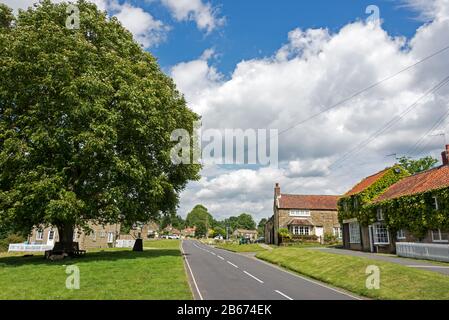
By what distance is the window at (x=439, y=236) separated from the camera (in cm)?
2737

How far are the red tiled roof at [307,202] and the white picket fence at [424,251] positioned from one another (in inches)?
1232

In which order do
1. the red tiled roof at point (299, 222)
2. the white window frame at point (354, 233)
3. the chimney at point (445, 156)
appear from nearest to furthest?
the chimney at point (445, 156)
the white window frame at point (354, 233)
the red tiled roof at point (299, 222)

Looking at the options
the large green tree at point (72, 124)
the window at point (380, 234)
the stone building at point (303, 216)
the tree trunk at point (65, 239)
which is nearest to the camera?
the large green tree at point (72, 124)

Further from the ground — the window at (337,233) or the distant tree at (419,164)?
the distant tree at (419,164)

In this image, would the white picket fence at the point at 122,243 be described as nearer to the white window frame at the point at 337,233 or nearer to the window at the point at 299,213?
the window at the point at 299,213

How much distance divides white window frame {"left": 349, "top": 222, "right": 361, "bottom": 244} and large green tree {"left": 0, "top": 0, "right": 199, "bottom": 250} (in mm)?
25699

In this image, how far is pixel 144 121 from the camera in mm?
24609

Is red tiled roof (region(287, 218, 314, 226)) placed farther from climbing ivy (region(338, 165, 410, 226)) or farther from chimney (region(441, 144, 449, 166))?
chimney (region(441, 144, 449, 166))

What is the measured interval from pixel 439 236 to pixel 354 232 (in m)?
14.0

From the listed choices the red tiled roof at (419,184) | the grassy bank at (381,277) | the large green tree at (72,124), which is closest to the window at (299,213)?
the red tiled roof at (419,184)

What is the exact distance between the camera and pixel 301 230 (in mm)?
58219

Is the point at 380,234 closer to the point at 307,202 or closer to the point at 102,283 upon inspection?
the point at 307,202

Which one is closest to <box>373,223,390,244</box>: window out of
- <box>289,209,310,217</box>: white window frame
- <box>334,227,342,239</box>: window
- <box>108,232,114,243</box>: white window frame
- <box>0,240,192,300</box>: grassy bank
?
<box>289,209,310,217</box>: white window frame
